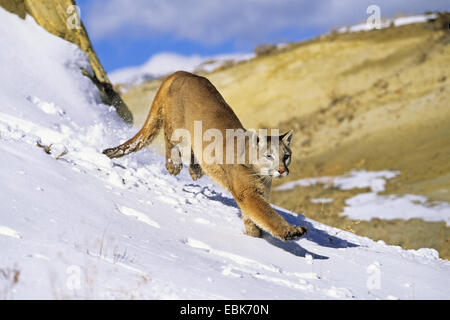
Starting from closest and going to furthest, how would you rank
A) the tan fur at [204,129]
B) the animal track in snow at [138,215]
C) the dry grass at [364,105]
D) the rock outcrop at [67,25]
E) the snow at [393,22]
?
the animal track in snow at [138,215] → the tan fur at [204,129] → the rock outcrop at [67,25] → the dry grass at [364,105] → the snow at [393,22]

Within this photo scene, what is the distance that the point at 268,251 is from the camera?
17.1 ft

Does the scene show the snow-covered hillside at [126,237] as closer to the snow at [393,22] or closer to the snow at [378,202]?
the snow at [378,202]

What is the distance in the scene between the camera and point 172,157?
23.1 feet

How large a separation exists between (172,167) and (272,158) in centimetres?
189

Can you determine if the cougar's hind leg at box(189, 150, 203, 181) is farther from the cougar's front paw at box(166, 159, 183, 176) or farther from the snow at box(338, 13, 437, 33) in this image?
the snow at box(338, 13, 437, 33)

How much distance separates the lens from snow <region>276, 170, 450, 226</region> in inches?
472

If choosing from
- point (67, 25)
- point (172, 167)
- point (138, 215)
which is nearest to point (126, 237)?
point (138, 215)

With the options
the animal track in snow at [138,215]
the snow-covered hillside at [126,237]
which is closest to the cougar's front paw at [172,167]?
the snow-covered hillside at [126,237]

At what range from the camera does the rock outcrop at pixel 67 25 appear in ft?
31.1

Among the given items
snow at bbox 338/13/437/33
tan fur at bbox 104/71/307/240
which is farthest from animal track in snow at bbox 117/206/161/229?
snow at bbox 338/13/437/33

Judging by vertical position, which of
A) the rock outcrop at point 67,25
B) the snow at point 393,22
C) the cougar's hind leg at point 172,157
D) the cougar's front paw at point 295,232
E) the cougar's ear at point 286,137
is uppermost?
the snow at point 393,22

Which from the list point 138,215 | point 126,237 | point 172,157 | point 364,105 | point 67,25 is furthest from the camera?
point 364,105

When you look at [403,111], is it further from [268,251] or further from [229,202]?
[268,251]

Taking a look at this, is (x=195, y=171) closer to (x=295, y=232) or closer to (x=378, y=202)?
(x=295, y=232)
